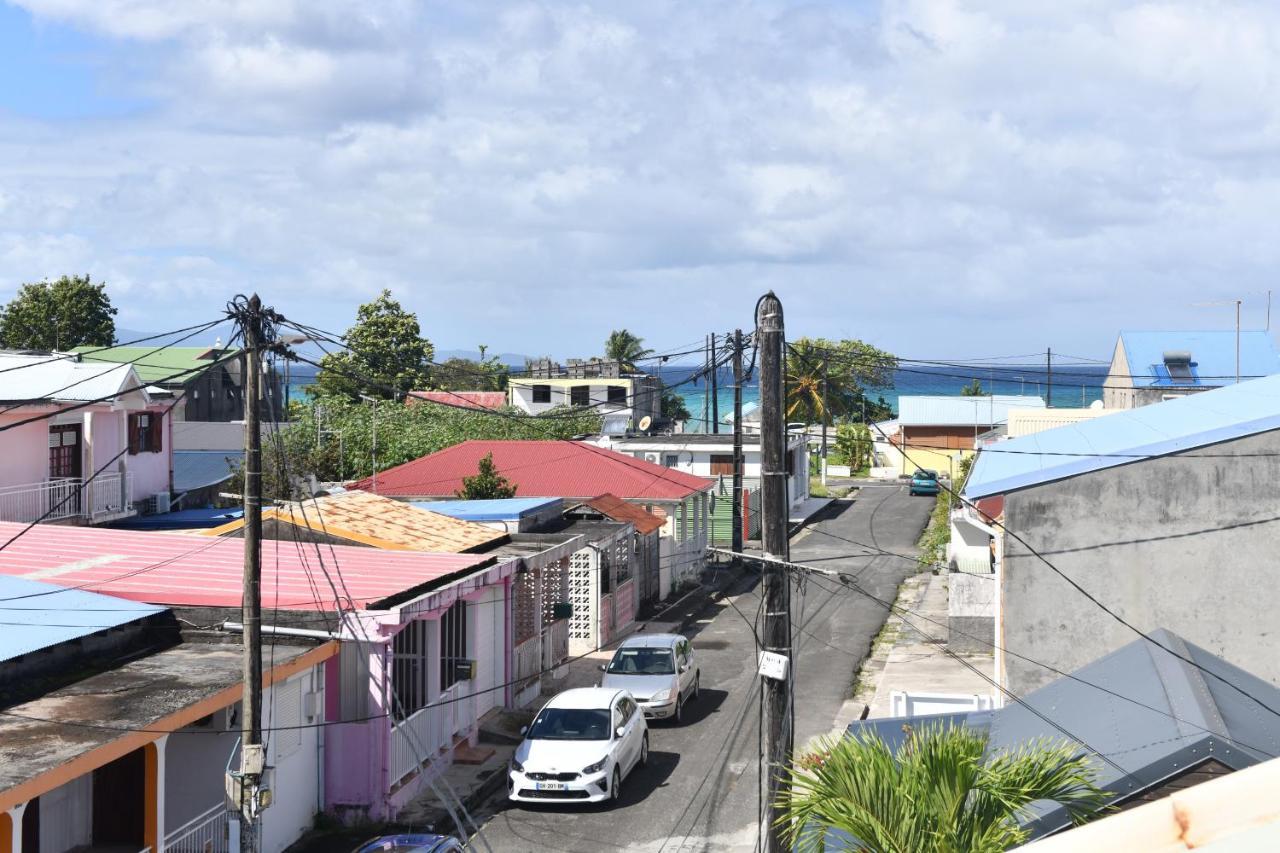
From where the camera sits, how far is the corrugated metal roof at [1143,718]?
468 inches

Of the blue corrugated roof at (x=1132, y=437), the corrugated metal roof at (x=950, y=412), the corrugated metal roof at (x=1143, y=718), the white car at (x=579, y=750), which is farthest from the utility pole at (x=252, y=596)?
the corrugated metal roof at (x=950, y=412)

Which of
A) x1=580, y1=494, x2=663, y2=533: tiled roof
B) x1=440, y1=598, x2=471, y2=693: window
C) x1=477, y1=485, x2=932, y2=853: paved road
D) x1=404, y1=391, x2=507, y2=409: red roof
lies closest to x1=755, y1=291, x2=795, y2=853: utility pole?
x1=477, y1=485, x2=932, y2=853: paved road

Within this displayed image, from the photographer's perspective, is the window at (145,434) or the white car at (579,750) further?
the window at (145,434)

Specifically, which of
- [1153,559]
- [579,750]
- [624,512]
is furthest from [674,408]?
[1153,559]

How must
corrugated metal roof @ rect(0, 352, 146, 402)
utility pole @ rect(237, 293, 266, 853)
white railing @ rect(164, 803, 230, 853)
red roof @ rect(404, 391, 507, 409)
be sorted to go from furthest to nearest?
red roof @ rect(404, 391, 507, 409)
corrugated metal roof @ rect(0, 352, 146, 402)
white railing @ rect(164, 803, 230, 853)
utility pole @ rect(237, 293, 266, 853)

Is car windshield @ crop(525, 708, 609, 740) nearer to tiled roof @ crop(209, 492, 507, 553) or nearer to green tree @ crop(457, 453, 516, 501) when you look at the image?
tiled roof @ crop(209, 492, 507, 553)

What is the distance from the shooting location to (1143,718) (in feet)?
43.5

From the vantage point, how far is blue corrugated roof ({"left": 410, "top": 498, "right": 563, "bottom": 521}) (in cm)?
3114

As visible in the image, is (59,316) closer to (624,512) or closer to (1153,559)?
(624,512)

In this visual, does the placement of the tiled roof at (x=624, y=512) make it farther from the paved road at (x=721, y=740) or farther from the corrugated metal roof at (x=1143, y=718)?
the corrugated metal roof at (x=1143, y=718)

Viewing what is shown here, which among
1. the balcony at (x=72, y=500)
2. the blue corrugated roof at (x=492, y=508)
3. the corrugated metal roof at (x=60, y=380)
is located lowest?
the blue corrugated roof at (x=492, y=508)

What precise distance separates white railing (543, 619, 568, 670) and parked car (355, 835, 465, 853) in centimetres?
1337

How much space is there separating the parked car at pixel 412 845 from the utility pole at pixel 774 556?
12.4ft

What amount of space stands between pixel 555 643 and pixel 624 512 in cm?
674
